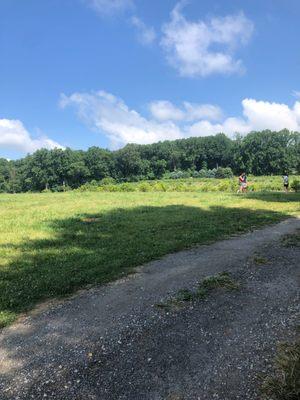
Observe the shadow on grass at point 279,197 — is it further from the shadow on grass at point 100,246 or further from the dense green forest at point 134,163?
the dense green forest at point 134,163

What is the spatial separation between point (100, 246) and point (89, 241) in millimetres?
1013

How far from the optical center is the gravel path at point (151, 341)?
193 inches

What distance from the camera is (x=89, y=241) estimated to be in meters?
13.5

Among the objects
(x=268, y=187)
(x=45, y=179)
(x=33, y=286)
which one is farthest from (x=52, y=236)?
(x=45, y=179)

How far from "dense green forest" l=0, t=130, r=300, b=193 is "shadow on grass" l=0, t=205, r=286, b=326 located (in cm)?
10211

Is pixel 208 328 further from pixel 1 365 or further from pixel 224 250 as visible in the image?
pixel 224 250

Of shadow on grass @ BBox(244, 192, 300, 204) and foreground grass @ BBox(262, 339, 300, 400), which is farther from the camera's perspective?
shadow on grass @ BBox(244, 192, 300, 204)

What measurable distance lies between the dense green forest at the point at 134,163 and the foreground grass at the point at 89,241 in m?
101

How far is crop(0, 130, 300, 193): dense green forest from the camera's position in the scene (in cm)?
13375

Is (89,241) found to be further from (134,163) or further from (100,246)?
(134,163)

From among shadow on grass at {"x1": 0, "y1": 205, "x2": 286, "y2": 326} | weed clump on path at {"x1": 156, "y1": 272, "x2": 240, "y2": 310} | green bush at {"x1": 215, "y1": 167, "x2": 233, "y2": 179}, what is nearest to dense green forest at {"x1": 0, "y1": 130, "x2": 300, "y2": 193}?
green bush at {"x1": 215, "y1": 167, "x2": 233, "y2": 179}

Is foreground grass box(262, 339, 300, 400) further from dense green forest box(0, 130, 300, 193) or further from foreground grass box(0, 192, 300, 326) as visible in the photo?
dense green forest box(0, 130, 300, 193)

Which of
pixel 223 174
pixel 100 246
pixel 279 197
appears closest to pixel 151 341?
pixel 100 246

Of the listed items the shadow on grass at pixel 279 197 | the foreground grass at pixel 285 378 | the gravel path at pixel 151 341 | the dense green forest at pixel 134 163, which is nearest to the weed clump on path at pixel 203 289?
the gravel path at pixel 151 341
